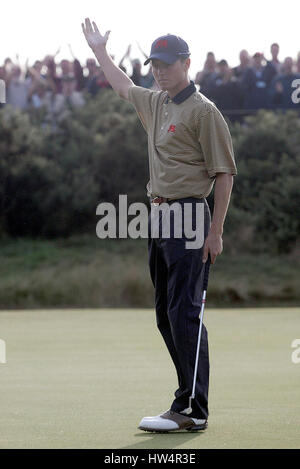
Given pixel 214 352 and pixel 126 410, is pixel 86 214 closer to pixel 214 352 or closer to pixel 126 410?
pixel 214 352

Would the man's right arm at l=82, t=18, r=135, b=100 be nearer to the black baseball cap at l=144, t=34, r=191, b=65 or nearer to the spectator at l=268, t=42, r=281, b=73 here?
the black baseball cap at l=144, t=34, r=191, b=65

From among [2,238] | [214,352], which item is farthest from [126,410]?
[2,238]

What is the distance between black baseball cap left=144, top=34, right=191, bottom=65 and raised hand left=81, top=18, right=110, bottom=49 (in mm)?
778

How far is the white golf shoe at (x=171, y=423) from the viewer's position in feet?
17.5

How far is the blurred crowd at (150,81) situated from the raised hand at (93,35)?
10.6 metres

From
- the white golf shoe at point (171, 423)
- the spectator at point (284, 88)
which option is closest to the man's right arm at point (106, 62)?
the white golf shoe at point (171, 423)

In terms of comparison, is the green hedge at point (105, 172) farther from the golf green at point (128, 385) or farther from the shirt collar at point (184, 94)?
the shirt collar at point (184, 94)

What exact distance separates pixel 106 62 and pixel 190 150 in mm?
987

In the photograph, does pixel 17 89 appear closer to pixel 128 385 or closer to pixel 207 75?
pixel 207 75

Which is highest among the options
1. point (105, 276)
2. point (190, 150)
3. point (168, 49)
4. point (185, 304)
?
point (168, 49)

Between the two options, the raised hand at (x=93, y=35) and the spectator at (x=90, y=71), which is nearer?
the raised hand at (x=93, y=35)

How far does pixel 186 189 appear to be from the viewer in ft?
17.8

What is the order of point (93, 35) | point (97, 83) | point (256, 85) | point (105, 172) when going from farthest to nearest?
point (105, 172) → point (97, 83) → point (256, 85) → point (93, 35)

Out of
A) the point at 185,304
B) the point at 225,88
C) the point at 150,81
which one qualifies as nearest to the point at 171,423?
the point at 185,304
